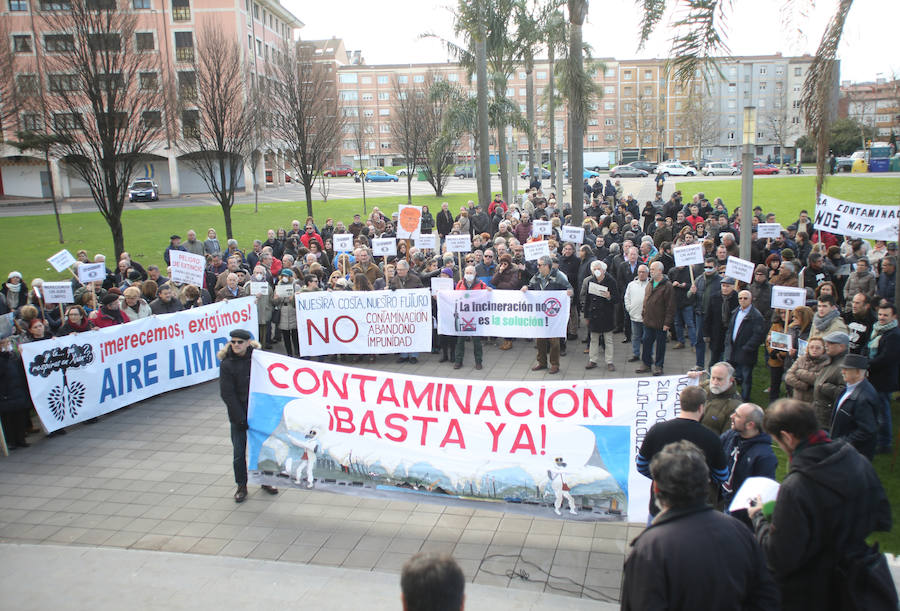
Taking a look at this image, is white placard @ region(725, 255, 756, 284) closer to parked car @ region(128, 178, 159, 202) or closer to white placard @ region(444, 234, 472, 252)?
white placard @ region(444, 234, 472, 252)

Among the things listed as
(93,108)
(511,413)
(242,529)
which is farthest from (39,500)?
(93,108)

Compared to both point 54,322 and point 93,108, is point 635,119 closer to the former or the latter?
point 93,108

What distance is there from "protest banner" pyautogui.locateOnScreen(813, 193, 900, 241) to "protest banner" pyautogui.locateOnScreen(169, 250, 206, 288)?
11.3 m

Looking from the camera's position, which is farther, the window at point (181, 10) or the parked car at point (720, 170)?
the parked car at point (720, 170)

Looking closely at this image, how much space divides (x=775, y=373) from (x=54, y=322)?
11.5 m

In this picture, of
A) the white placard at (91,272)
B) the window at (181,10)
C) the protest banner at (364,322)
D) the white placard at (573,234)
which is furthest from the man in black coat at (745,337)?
the window at (181,10)

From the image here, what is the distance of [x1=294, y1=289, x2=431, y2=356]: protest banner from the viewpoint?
12.8m

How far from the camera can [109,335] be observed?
1055 cm

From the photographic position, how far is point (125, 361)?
426 inches

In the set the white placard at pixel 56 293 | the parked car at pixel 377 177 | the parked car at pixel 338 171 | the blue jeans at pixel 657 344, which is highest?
the parked car at pixel 338 171

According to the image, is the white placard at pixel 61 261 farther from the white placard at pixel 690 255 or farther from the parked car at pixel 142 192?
the parked car at pixel 142 192

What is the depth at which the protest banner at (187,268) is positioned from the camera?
13.0m

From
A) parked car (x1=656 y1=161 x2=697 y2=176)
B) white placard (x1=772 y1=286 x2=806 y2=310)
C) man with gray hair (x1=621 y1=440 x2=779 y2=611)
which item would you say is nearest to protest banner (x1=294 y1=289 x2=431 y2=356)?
white placard (x1=772 y1=286 x2=806 y2=310)

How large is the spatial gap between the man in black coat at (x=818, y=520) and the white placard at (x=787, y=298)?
6487mm
